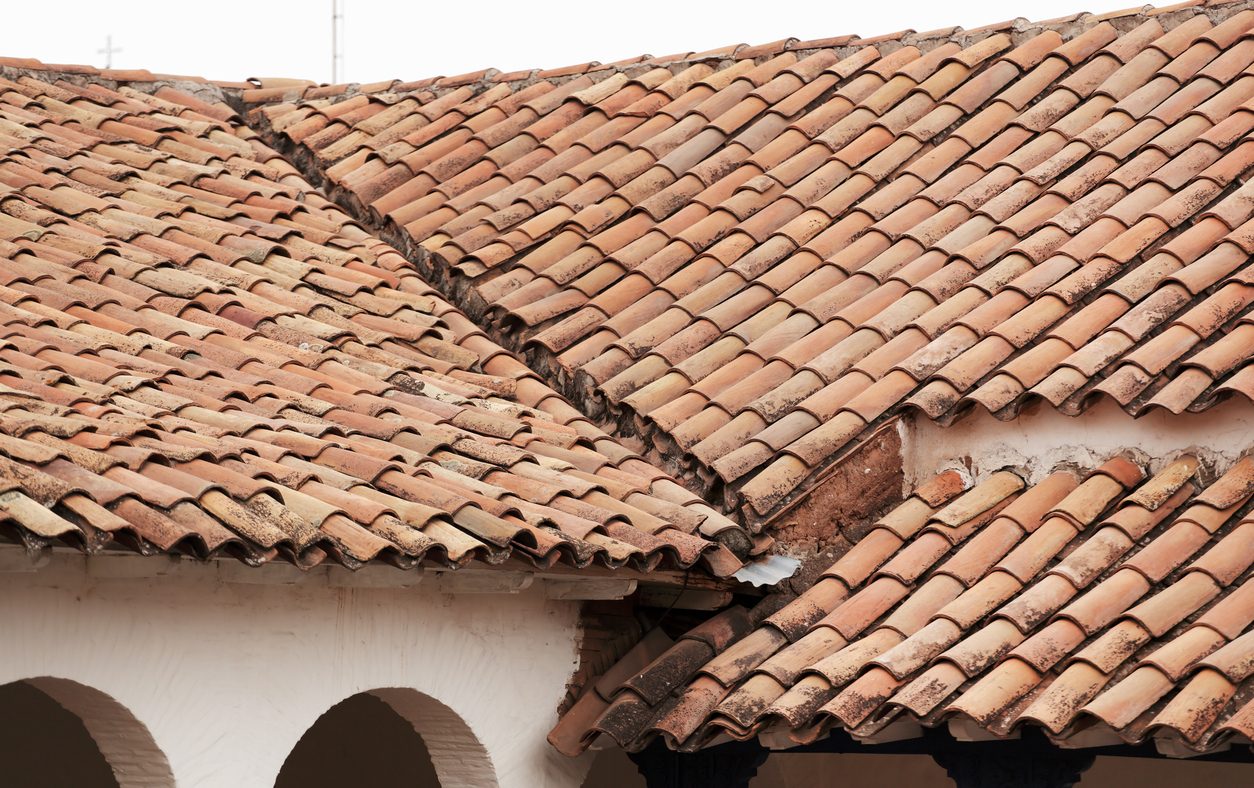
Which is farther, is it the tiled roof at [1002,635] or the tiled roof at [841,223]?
the tiled roof at [841,223]

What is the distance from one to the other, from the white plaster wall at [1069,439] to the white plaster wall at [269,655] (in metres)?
1.47

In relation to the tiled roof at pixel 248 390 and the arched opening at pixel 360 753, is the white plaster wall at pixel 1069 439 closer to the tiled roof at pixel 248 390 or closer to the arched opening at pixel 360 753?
the tiled roof at pixel 248 390

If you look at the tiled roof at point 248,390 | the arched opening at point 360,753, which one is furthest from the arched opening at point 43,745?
the tiled roof at point 248,390

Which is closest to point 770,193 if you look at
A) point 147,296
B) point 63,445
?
point 147,296

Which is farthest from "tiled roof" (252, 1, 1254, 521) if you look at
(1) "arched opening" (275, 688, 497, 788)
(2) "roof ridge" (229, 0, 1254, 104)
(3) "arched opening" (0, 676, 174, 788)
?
(3) "arched opening" (0, 676, 174, 788)

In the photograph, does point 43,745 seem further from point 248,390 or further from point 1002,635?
point 1002,635

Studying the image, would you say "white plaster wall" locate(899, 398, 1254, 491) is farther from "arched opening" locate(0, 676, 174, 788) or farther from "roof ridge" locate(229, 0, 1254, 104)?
"arched opening" locate(0, 676, 174, 788)

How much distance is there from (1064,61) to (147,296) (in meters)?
4.18

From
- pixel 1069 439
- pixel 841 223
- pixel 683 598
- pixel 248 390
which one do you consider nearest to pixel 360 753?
pixel 683 598

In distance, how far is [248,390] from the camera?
5562mm

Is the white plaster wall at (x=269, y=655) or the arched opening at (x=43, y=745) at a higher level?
the white plaster wall at (x=269, y=655)

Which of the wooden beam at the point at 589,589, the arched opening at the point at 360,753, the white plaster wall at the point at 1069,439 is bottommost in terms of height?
the arched opening at the point at 360,753

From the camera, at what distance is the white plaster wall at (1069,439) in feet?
16.8

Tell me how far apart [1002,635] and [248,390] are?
2696 millimetres
